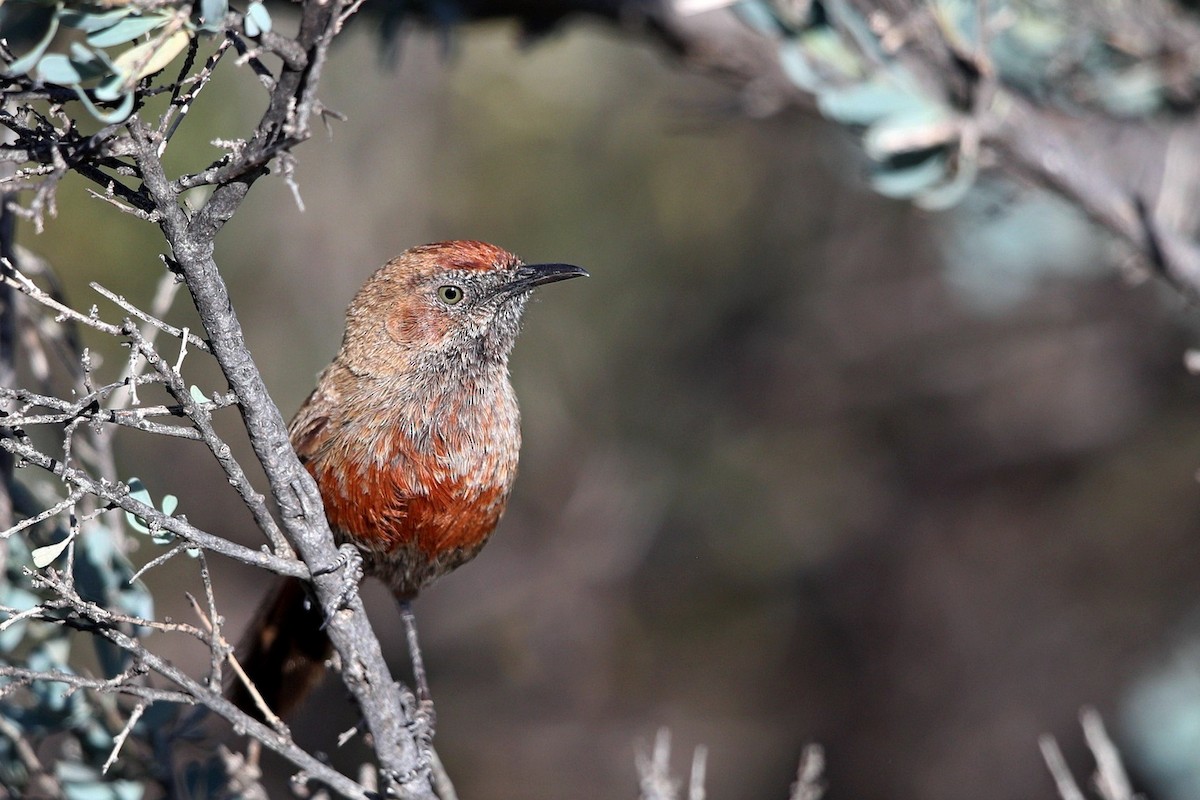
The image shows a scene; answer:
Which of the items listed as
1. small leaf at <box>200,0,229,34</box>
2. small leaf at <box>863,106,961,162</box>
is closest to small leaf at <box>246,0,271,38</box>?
small leaf at <box>200,0,229,34</box>

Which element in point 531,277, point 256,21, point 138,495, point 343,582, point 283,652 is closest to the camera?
point 256,21

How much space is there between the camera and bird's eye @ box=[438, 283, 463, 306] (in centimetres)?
382

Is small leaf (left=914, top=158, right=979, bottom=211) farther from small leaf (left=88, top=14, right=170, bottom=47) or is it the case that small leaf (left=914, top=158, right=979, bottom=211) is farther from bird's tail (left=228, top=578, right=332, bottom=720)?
small leaf (left=88, top=14, right=170, bottom=47)

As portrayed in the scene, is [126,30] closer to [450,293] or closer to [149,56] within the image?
[149,56]

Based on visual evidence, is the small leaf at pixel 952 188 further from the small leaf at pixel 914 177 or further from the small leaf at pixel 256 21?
the small leaf at pixel 256 21

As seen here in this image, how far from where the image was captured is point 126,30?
1.92 m

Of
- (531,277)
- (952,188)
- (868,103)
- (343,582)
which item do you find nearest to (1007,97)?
(952,188)

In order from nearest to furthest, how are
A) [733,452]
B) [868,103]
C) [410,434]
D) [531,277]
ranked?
[410,434] < [868,103] < [531,277] < [733,452]

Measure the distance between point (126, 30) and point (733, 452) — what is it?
685 centimetres

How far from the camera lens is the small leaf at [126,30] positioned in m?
1.91

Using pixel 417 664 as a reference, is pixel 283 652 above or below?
above

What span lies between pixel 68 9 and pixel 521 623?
680 cm

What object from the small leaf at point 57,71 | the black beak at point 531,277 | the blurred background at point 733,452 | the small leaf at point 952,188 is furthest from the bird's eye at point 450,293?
the blurred background at point 733,452

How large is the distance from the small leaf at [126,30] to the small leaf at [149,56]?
0.9 inches
